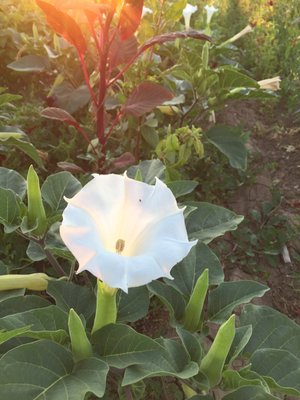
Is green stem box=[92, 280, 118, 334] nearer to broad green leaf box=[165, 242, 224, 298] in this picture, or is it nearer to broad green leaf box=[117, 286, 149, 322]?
broad green leaf box=[117, 286, 149, 322]

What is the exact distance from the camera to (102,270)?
2.50 ft

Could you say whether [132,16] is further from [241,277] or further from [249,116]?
[249,116]

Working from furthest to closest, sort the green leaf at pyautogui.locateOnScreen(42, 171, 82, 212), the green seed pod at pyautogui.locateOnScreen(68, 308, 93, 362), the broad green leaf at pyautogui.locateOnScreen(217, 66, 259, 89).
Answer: the broad green leaf at pyautogui.locateOnScreen(217, 66, 259, 89) → the green leaf at pyautogui.locateOnScreen(42, 171, 82, 212) → the green seed pod at pyautogui.locateOnScreen(68, 308, 93, 362)

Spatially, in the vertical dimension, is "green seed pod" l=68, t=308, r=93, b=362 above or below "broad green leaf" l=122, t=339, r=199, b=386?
above

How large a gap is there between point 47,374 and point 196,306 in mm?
329

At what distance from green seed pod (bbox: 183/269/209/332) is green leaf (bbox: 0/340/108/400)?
24 cm

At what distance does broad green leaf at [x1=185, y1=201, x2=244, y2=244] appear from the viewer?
1231 mm

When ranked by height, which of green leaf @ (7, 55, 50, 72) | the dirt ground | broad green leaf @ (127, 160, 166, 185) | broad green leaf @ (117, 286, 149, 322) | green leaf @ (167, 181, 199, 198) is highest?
green leaf @ (7, 55, 50, 72)

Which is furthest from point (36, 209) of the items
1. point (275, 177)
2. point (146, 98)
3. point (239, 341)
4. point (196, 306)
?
point (275, 177)

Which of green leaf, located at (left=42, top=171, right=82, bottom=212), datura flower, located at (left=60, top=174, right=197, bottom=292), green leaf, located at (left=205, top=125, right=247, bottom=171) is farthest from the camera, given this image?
green leaf, located at (left=205, top=125, right=247, bottom=171)

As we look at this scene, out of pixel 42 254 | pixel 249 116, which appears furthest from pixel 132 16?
pixel 249 116

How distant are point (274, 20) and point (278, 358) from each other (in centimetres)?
316

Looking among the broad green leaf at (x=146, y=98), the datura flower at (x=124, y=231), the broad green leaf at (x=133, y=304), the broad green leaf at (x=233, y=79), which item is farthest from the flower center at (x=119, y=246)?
the broad green leaf at (x=233, y=79)

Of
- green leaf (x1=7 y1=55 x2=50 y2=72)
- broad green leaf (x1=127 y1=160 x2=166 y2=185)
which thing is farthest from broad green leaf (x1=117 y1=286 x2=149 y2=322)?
green leaf (x1=7 y1=55 x2=50 y2=72)
